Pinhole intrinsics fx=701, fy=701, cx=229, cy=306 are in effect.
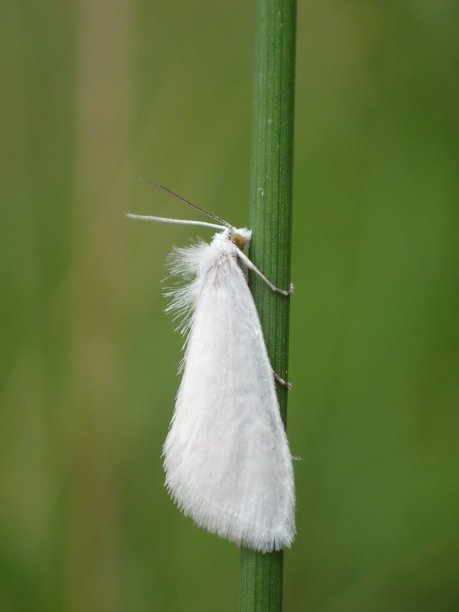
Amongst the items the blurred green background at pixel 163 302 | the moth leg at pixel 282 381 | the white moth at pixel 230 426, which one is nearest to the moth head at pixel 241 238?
the white moth at pixel 230 426

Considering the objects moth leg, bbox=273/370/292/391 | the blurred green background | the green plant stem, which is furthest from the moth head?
the blurred green background

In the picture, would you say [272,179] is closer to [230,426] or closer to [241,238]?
[241,238]

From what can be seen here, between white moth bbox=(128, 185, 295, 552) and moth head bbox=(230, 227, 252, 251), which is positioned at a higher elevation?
moth head bbox=(230, 227, 252, 251)

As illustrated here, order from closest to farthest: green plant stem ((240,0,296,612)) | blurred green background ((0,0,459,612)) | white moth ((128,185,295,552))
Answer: green plant stem ((240,0,296,612)) < white moth ((128,185,295,552)) < blurred green background ((0,0,459,612))

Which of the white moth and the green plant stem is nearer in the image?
the green plant stem

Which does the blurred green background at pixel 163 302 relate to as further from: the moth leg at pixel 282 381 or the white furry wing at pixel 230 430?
the moth leg at pixel 282 381

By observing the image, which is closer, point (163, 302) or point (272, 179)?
point (272, 179)

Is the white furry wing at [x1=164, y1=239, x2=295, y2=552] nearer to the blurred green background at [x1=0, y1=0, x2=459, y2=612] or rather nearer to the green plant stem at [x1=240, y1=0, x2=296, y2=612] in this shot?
the green plant stem at [x1=240, y1=0, x2=296, y2=612]

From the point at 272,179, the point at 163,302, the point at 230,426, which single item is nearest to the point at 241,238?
the point at 272,179
